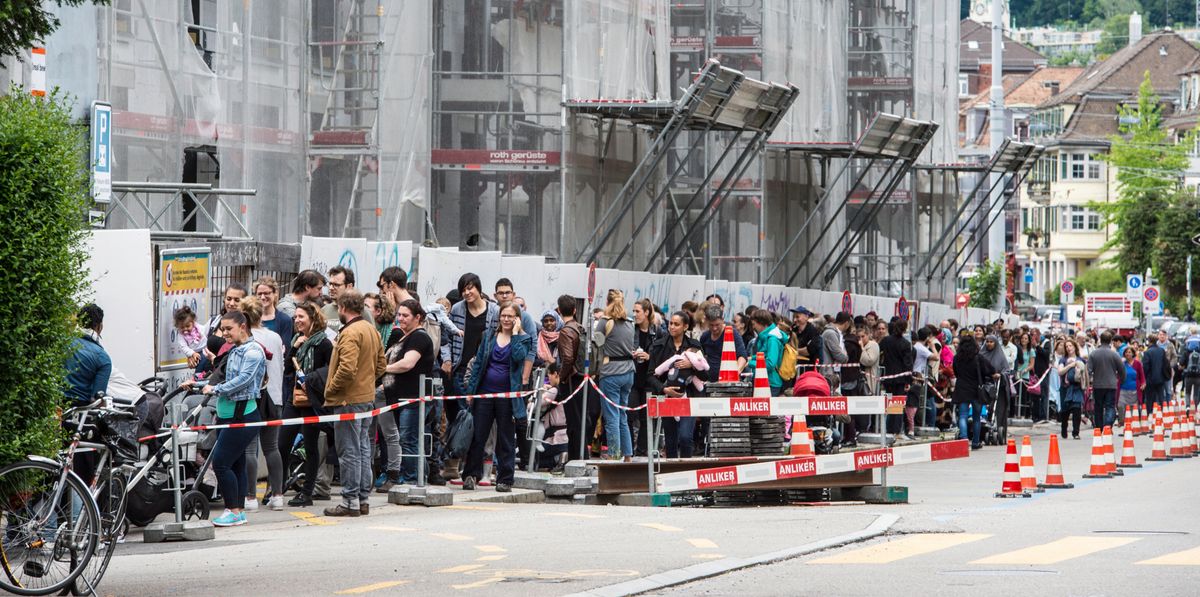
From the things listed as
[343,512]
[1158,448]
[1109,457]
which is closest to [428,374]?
[343,512]

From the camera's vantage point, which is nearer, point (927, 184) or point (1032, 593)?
point (1032, 593)

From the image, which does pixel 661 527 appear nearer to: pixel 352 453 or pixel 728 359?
pixel 352 453

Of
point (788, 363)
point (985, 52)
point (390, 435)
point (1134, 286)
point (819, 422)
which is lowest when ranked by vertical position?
point (819, 422)

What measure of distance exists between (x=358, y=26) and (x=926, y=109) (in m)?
22.8

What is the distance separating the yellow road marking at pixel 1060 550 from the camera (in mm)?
12539

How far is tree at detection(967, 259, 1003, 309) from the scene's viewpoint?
69.9 meters

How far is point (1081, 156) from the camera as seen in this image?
13075 centimetres

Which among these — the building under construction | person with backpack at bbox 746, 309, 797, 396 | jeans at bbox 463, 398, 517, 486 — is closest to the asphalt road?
jeans at bbox 463, 398, 517, 486

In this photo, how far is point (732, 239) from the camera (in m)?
39.0

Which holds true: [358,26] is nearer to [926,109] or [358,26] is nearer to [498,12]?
[498,12]

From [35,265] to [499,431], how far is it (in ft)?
25.4

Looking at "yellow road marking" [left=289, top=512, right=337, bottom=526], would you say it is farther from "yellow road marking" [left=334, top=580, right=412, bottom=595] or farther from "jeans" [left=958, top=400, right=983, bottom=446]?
"jeans" [left=958, top=400, right=983, bottom=446]

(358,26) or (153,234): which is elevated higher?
(358,26)

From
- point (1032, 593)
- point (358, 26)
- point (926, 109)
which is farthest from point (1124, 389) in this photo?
point (1032, 593)
